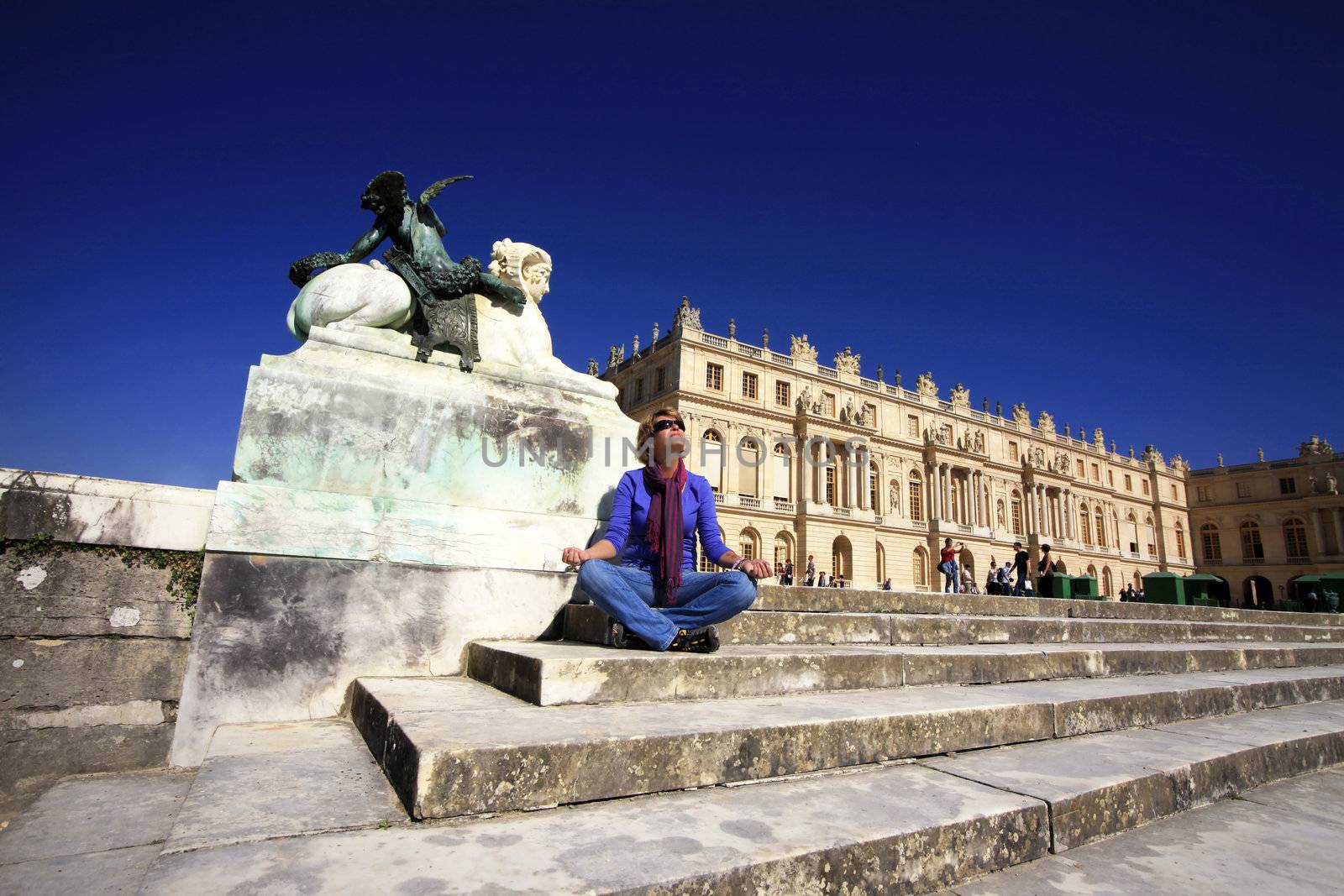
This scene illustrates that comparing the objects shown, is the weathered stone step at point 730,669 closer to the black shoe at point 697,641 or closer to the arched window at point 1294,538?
the black shoe at point 697,641

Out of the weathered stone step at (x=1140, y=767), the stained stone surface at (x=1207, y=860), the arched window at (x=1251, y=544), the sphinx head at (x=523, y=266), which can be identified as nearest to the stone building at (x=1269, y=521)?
the arched window at (x=1251, y=544)

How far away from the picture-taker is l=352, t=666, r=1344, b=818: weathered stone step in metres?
1.46

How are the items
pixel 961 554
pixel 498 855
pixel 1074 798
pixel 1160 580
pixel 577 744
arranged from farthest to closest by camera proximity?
1. pixel 961 554
2. pixel 1160 580
3. pixel 1074 798
4. pixel 577 744
5. pixel 498 855

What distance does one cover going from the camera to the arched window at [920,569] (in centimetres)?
3688

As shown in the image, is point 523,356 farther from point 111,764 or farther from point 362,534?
point 111,764

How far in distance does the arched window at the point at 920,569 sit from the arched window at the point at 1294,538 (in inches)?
1204

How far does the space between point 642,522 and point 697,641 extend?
1.90 feet

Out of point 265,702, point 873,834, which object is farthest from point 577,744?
point 265,702

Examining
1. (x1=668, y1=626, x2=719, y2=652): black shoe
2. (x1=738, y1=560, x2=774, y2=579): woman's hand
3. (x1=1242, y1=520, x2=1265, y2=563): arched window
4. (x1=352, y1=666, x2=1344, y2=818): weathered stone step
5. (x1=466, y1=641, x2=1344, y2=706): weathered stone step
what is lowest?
(x1=352, y1=666, x2=1344, y2=818): weathered stone step

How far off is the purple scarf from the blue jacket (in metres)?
0.04

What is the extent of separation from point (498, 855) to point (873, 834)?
76 cm

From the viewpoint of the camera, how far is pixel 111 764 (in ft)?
7.12

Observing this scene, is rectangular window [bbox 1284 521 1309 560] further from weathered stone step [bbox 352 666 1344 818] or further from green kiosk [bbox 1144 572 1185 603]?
weathered stone step [bbox 352 666 1344 818]

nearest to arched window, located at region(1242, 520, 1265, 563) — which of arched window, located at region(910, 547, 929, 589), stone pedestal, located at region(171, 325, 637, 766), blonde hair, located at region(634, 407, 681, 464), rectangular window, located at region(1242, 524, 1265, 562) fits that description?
rectangular window, located at region(1242, 524, 1265, 562)
